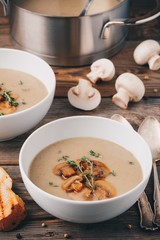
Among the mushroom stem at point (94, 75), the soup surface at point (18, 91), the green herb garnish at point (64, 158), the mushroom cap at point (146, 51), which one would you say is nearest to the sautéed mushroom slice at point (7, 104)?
the soup surface at point (18, 91)

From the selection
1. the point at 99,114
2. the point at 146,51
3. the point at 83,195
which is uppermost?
the point at 83,195

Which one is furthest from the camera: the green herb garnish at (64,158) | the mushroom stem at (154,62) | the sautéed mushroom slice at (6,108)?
the mushroom stem at (154,62)

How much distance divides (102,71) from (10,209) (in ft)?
3.65

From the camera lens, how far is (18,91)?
2492mm

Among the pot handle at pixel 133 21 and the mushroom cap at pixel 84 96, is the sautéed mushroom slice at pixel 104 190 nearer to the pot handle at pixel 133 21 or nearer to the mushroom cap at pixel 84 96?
the mushroom cap at pixel 84 96

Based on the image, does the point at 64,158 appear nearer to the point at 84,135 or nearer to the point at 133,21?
the point at 84,135

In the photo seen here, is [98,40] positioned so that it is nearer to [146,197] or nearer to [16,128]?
[16,128]

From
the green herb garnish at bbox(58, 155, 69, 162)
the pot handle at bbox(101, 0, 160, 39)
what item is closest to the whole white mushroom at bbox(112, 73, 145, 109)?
the pot handle at bbox(101, 0, 160, 39)

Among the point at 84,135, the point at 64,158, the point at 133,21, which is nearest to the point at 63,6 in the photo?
the point at 133,21

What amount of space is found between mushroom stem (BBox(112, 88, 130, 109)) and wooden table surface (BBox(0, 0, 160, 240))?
0.03 m

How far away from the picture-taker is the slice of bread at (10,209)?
1893 mm

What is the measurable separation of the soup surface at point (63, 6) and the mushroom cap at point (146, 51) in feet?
0.93

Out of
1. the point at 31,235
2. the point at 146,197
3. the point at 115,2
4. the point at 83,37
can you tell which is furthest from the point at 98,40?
the point at 31,235

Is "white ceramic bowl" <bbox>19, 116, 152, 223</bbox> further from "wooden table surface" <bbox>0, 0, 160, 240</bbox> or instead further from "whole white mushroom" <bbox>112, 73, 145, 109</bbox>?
"whole white mushroom" <bbox>112, 73, 145, 109</bbox>
